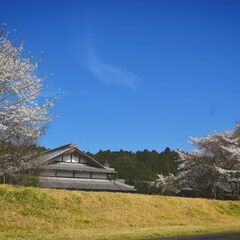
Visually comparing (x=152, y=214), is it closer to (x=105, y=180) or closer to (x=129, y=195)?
(x=129, y=195)

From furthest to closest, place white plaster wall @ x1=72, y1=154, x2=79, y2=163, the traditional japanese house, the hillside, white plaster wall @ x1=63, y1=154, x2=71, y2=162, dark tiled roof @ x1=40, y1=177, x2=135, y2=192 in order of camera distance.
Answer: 1. white plaster wall @ x1=72, y1=154, x2=79, y2=163
2. white plaster wall @ x1=63, y1=154, x2=71, y2=162
3. the traditional japanese house
4. dark tiled roof @ x1=40, y1=177, x2=135, y2=192
5. the hillside

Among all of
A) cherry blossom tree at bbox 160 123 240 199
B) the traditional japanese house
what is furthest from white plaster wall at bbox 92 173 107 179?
cherry blossom tree at bbox 160 123 240 199

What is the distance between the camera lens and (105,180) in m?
54.3

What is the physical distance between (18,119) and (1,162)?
3957 millimetres

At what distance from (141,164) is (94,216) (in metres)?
59.9

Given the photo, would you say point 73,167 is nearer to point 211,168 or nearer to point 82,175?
point 82,175

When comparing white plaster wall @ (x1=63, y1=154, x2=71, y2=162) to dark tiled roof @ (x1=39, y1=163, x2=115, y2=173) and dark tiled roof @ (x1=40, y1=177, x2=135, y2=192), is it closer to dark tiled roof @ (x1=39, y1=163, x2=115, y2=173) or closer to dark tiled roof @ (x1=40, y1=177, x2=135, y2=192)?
dark tiled roof @ (x1=39, y1=163, x2=115, y2=173)

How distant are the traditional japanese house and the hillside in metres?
17.1

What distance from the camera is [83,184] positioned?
5081 centimetres

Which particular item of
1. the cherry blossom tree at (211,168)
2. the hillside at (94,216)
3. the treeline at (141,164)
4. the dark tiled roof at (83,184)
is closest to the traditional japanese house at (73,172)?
the dark tiled roof at (83,184)

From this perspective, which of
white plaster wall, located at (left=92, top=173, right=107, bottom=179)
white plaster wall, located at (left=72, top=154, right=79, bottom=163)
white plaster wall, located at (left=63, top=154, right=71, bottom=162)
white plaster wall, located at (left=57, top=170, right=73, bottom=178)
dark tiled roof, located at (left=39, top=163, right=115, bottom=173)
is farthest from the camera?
white plaster wall, located at (left=72, top=154, right=79, bottom=163)

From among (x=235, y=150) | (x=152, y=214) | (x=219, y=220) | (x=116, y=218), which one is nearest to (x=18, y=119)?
(x=116, y=218)

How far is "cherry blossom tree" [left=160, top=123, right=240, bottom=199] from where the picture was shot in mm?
54312

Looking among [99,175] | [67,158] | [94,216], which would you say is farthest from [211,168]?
[94,216]
